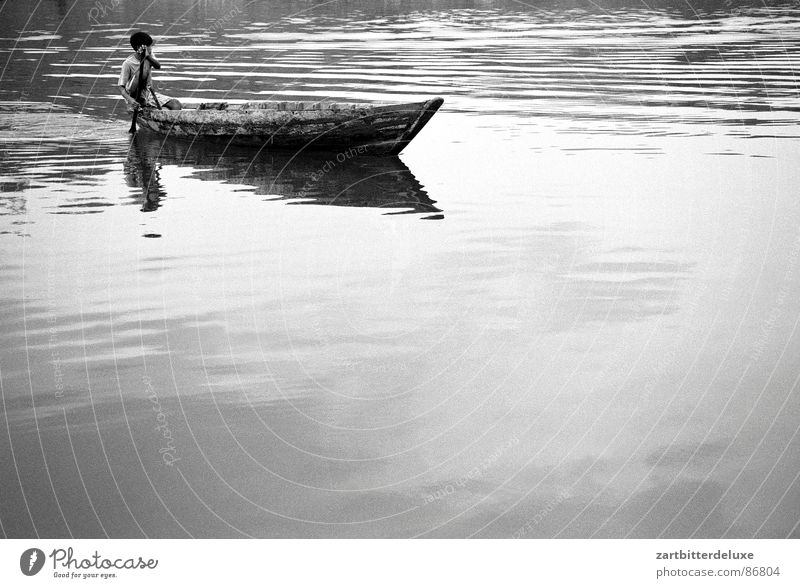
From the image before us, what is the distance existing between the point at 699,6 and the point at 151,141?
34.8m

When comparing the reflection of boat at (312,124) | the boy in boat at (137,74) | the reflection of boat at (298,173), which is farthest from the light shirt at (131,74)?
the reflection of boat at (298,173)

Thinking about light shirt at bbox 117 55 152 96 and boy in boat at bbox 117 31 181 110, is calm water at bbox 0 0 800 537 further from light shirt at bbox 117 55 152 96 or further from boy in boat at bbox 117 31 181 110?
light shirt at bbox 117 55 152 96

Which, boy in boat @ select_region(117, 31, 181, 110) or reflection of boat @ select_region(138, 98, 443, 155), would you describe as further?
boy in boat @ select_region(117, 31, 181, 110)

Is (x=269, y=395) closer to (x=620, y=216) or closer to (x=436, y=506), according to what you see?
(x=436, y=506)

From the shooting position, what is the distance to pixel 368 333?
26.3 feet

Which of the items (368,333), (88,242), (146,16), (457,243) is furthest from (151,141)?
(146,16)

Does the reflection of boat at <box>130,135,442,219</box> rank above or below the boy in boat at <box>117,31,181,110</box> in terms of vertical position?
below

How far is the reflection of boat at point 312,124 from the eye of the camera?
1453 cm

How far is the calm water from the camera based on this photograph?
560 centimetres

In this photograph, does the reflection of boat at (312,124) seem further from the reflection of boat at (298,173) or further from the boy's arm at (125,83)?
the boy's arm at (125,83)

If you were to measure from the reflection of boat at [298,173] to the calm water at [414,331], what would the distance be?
8 centimetres

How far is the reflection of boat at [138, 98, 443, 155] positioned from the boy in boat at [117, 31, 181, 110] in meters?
0.50

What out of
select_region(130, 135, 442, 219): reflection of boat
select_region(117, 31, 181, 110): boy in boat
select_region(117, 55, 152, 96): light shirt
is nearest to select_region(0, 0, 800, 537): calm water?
select_region(130, 135, 442, 219): reflection of boat

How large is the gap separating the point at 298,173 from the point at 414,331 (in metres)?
6.78
